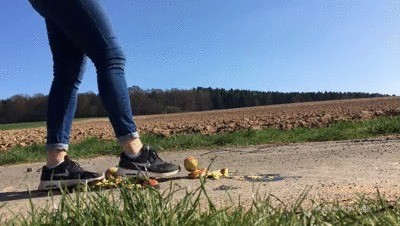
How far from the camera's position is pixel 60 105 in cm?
369

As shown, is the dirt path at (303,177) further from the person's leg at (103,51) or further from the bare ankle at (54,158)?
the person's leg at (103,51)

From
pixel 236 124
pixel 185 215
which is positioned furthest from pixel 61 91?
pixel 236 124

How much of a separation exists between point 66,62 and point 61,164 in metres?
0.67

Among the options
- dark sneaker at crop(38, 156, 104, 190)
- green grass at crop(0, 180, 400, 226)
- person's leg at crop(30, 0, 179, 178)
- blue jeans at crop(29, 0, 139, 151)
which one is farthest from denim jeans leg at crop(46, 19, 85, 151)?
green grass at crop(0, 180, 400, 226)

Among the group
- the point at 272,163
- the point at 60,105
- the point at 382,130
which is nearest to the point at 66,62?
the point at 60,105

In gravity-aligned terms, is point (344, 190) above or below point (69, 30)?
below

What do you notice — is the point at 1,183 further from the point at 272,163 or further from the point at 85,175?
the point at 272,163

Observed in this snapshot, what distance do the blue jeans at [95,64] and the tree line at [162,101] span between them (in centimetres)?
5139

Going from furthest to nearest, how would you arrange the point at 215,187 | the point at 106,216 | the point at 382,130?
1. the point at 382,130
2. the point at 215,187
3. the point at 106,216

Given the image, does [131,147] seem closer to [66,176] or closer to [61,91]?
[66,176]

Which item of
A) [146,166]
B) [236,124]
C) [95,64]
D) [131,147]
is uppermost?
[95,64]

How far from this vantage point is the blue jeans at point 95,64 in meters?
3.41

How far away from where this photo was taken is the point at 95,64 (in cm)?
352

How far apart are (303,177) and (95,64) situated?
57.1 inches
